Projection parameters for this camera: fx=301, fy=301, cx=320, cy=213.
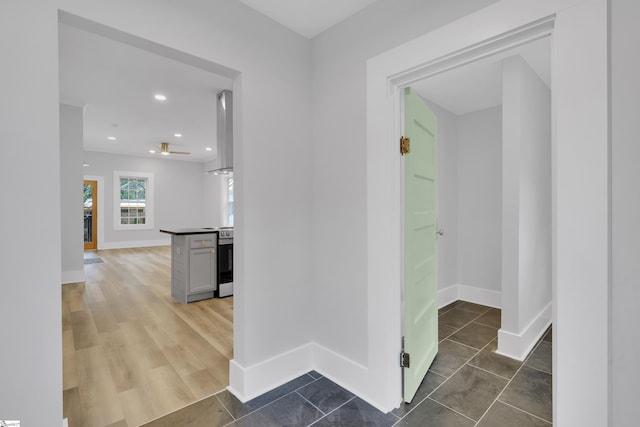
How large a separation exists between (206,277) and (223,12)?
10.6 ft

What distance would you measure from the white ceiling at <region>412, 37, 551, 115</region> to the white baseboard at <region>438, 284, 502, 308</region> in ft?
7.53

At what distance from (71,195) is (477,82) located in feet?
19.6

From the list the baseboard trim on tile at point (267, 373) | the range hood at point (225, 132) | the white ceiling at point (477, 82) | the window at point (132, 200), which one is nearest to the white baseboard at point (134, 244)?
the window at point (132, 200)

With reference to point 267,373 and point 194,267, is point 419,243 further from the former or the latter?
point 194,267

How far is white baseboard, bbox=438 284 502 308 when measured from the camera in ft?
12.2

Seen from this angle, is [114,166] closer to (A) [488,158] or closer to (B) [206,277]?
(B) [206,277]

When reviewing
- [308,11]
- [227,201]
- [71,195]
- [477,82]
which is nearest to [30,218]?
[308,11]

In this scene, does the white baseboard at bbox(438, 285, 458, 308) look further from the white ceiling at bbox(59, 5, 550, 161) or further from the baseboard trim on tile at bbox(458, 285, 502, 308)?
the white ceiling at bbox(59, 5, 550, 161)

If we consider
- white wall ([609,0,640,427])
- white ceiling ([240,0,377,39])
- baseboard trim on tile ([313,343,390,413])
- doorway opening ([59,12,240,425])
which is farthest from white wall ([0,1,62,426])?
white wall ([609,0,640,427])

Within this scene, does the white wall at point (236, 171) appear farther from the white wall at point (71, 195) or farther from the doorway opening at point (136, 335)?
the white wall at point (71, 195)

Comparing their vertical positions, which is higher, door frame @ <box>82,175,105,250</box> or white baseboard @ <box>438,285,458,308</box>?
door frame @ <box>82,175,105,250</box>

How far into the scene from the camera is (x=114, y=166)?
28.2 ft

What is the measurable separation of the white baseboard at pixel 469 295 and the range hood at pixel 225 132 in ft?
10.2

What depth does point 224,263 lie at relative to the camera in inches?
169
